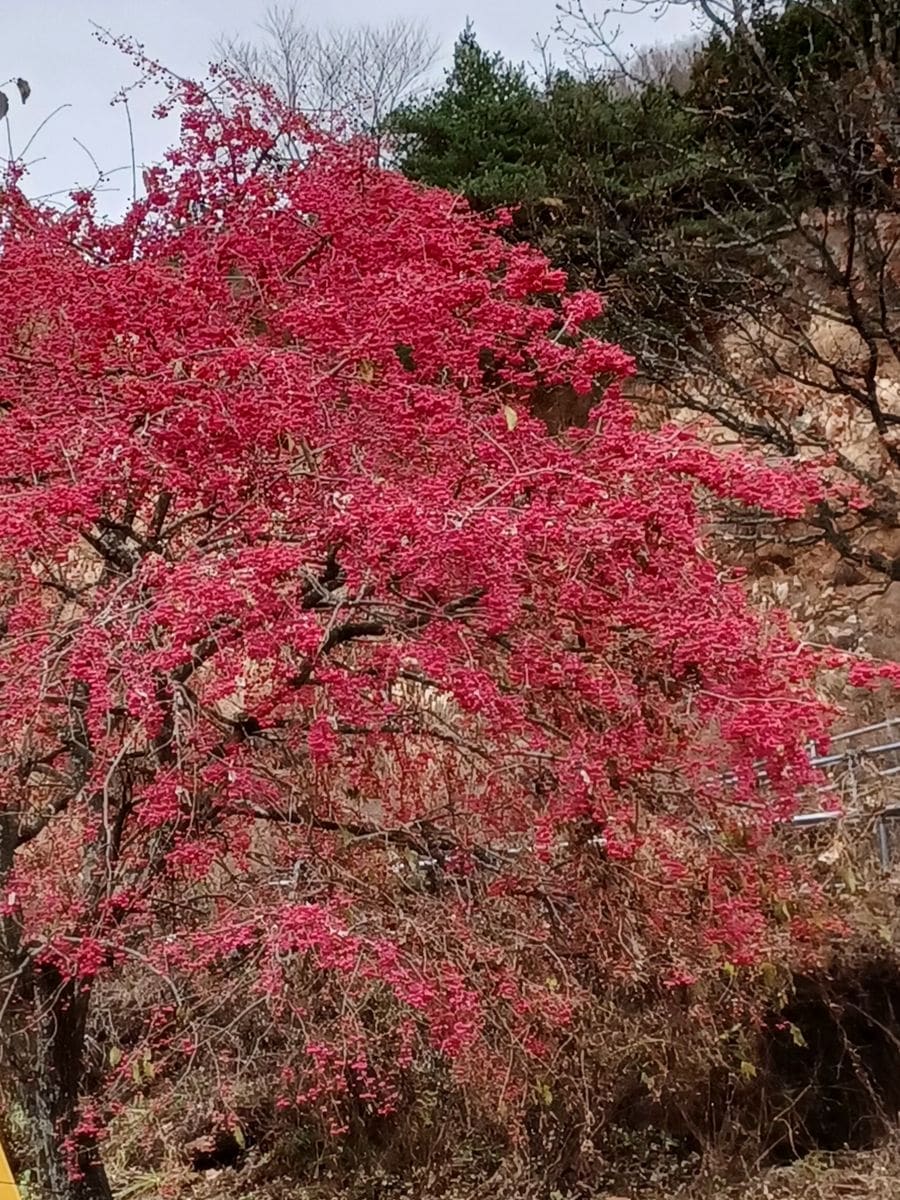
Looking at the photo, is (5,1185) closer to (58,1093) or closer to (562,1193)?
(58,1093)

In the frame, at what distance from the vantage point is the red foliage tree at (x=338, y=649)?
2686mm

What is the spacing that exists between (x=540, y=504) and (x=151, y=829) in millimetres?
1475

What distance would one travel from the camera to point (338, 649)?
3357 millimetres

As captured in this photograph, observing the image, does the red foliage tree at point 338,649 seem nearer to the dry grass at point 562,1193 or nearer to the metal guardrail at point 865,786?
the metal guardrail at point 865,786

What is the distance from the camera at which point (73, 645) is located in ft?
8.28

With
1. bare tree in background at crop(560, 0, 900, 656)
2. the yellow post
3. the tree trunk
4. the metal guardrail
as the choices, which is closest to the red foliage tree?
the tree trunk

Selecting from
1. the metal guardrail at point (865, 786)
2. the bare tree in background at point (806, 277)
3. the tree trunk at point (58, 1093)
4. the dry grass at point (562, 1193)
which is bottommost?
the dry grass at point (562, 1193)

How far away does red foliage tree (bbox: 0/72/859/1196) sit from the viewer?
8.81ft

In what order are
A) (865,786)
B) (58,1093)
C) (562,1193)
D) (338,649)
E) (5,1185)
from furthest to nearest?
1. (865,786)
2. (562,1193)
3. (58,1093)
4. (338,649)
5. (5,1185)

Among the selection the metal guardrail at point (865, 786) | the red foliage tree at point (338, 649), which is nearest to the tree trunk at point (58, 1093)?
the red foliage tree at point (338, 649)

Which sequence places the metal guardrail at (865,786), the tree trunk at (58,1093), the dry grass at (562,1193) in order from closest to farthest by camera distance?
the tree trunk at (58,1093)
the dry grass at (562,1193)
the metal guardrail at (865,786)

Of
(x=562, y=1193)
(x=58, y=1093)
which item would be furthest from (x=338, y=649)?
(x=562, y=1193)

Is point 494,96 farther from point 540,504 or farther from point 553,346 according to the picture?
point 540,504

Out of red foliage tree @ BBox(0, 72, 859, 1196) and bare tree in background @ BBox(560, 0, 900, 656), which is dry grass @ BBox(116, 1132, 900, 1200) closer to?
red foliage tree @ BBox(0, 72, 859, 1196)
